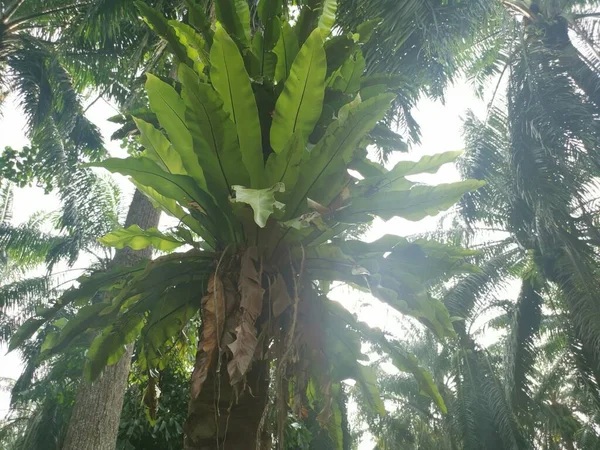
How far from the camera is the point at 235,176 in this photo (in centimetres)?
143

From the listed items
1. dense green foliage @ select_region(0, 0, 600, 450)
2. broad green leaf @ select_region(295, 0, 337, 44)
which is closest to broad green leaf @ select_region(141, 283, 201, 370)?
dense green foliage @ select_region(0, 0, 600, 450)

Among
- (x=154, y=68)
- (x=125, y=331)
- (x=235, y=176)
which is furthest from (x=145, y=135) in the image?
(x=154, y=68)

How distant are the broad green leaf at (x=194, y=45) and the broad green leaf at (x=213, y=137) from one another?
1.54 feet

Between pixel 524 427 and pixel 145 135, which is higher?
pixel 524 427

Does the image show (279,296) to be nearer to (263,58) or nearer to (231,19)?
(263,58)

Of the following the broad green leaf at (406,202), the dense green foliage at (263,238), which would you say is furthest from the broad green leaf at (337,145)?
the broad green leaf at (406,202)

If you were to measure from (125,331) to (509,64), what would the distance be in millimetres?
7709

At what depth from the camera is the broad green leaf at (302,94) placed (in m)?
1.39

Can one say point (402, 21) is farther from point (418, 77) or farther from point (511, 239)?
point (511, 239)

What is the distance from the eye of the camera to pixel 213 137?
4.44 feet

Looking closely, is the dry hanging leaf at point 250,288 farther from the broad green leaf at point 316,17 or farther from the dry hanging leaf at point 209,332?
the broad green leaf at point 316,17

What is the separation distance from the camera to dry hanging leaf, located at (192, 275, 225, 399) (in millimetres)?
1176

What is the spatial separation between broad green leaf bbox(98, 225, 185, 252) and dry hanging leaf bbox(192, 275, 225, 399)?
1.45 feet

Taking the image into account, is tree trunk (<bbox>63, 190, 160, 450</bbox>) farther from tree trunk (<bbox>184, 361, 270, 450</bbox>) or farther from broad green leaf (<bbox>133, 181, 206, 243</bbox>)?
tree trunk (<bbox>184, 361, 270, 450</bbox>)
